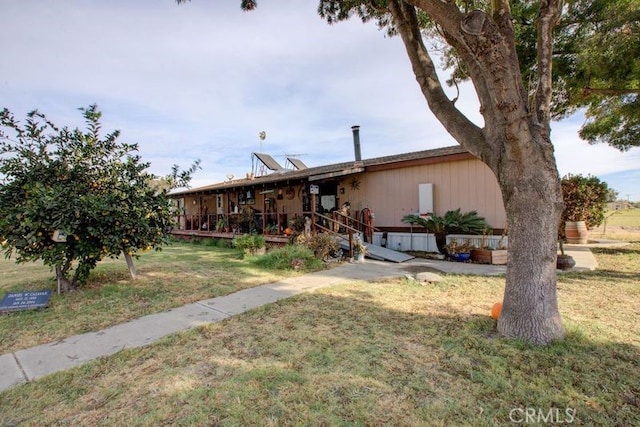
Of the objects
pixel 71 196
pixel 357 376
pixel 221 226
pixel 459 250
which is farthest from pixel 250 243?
pixel 357 376

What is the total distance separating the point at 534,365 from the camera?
8.94ft

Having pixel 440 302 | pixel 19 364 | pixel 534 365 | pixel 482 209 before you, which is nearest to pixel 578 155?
pixel 482 209

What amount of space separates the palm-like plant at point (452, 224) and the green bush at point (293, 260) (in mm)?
3571

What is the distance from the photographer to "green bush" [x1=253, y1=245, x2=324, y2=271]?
24.7ft

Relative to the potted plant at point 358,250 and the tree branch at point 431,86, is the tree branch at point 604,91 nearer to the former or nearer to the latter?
the tree branch at point 431,86

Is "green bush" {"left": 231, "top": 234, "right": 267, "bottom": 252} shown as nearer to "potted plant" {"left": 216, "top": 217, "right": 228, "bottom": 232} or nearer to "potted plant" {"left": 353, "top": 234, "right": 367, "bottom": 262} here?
"potted plant" {"left": 353, "top": 234, "right": 367, "bottom": 262}

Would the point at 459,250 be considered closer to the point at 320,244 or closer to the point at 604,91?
the point at 320,244

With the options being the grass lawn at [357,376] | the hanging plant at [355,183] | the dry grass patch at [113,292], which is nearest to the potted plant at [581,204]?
the hanging plant at [355,183]

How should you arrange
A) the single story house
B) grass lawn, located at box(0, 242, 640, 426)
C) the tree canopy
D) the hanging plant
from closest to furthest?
grass lawn, located at box(0, 242, 640, 426)
the tree canopy
the single story house
the hanging plant

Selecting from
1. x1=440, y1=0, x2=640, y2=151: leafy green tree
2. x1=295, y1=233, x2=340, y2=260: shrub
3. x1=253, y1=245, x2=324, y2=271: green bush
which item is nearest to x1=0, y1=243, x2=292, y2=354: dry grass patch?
x1=253, y1=245, x2=324, y2=271: green bush

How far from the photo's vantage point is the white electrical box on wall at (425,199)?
32.0 feet

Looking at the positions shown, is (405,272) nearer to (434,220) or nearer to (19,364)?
(434,220)

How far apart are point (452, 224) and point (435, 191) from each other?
1426 mm

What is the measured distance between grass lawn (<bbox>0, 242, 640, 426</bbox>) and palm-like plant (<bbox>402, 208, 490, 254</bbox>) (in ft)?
14.8
